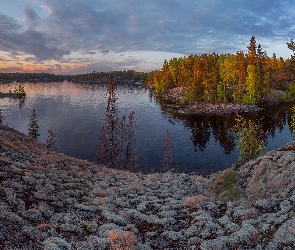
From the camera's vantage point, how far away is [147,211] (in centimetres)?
1670

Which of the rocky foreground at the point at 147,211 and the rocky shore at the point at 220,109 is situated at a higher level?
the rocky shore at the point at 220,109

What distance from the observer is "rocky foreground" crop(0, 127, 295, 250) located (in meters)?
11.2

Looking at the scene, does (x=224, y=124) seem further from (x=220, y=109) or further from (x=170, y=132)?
(x=220, y=109)

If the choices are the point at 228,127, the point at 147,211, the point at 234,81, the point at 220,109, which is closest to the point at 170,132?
the point at 228,127

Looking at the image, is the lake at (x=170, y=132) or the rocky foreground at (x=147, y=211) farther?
the lake at (x=170, y=132)

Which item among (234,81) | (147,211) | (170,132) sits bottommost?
(170,132)

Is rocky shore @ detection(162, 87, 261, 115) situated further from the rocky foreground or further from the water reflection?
the rocky foreground

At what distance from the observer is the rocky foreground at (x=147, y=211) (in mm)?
11211

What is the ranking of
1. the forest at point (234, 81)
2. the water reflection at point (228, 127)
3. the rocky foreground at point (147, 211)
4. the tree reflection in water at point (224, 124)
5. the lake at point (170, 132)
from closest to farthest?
the rocky foreground at point (147, 211)
the lake at point (170, 132)
the water reflection at point (228, 127)
the tree reflection in water at point (224, 124)
the forest at point (234, 81)

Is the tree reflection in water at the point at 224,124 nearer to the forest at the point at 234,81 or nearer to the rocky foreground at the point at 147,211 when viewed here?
the forest at the point at 234,81

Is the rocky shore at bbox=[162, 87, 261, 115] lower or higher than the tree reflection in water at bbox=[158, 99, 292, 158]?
higher

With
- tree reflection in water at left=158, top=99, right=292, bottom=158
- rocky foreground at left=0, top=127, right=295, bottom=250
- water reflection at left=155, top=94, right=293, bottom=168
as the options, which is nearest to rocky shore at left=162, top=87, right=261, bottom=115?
tree reflection in water at left=158, top=99, right=292, bottom=158

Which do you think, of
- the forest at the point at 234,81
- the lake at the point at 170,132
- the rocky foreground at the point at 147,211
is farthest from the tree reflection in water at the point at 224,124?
the rocky foreground at the point at 147,211

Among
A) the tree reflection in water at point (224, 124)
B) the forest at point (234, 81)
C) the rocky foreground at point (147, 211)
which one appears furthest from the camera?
the forest at point (234, 81)
